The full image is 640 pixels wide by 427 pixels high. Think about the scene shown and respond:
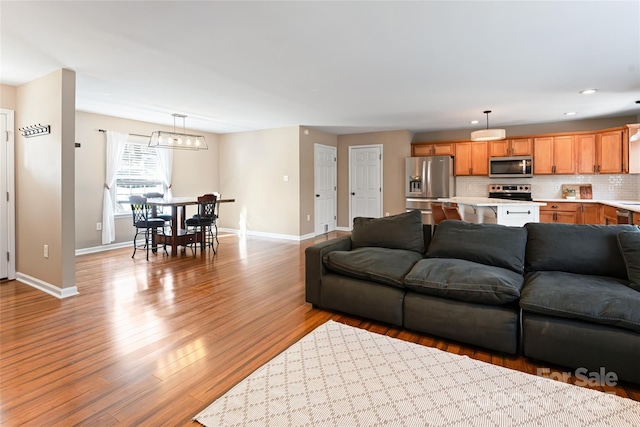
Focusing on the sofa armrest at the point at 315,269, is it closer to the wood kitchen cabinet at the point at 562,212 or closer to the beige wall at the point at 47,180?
the beige wall at the point at 47,180

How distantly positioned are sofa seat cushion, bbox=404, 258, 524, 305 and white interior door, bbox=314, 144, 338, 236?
197 inches

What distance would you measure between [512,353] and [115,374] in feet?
8.35

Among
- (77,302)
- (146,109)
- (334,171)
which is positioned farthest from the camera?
(334,171)

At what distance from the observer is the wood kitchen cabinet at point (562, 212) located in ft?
19.9

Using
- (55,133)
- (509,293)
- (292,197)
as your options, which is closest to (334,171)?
(292,197)

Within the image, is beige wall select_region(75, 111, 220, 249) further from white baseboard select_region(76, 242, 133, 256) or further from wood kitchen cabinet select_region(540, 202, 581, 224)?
wood kitchen cabinet select_region(540, 202, 581, 224)

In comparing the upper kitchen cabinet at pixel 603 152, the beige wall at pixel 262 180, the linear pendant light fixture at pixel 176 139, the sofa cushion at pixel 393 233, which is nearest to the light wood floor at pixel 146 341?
the sofa cushion at pixel 393 233

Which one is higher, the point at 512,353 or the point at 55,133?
the point at 55,133

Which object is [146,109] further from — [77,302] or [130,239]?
[77,302]

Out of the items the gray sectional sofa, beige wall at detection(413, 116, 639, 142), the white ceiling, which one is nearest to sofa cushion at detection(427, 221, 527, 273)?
the gray sectional sofa

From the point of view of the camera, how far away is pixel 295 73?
144 inches

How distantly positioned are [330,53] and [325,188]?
4805 mm

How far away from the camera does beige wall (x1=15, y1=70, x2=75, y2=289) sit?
3.45m

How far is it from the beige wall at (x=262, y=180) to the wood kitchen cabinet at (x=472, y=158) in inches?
138
